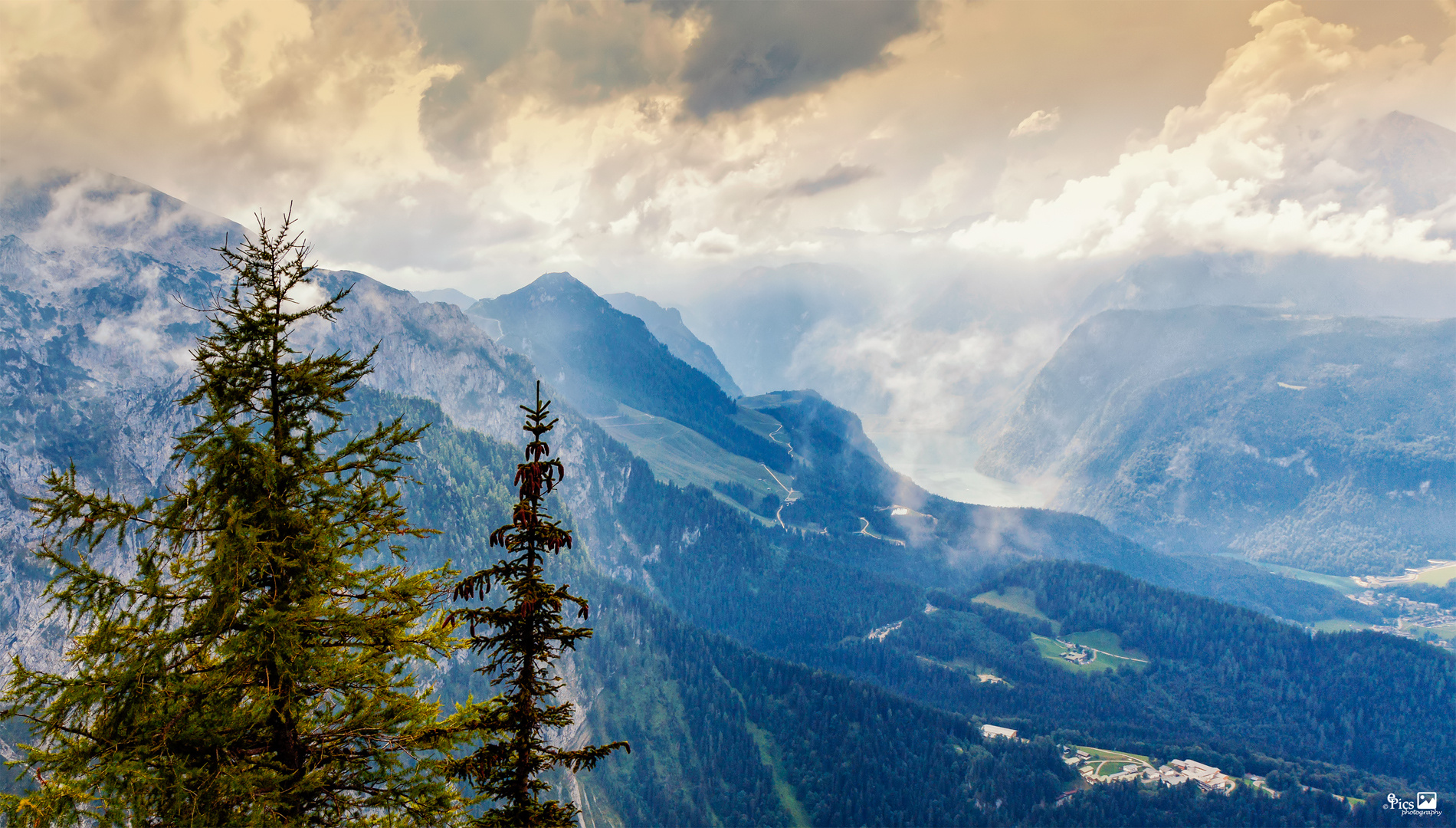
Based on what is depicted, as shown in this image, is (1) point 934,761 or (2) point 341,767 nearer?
(2) point 341,767

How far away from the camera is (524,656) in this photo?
16.6 meters

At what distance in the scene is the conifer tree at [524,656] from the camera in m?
16.0

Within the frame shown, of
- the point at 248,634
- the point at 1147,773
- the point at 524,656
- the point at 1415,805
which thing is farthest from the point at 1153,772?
the point at 248,634

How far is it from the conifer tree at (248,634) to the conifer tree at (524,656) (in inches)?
64.7

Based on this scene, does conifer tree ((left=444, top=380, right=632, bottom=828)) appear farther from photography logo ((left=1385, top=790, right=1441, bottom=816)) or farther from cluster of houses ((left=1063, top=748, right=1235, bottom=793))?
photography logo ((left=1385, top=790, right=1441, bottom=816))

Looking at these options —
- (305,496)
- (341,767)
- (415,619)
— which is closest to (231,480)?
(305,496)

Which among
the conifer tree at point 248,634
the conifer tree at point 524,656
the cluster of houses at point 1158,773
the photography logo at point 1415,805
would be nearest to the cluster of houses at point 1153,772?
the cluster of houses at point 1158,773

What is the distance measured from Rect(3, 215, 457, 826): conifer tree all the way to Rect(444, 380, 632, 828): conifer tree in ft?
5.39

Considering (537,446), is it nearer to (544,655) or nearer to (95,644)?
(544,655)

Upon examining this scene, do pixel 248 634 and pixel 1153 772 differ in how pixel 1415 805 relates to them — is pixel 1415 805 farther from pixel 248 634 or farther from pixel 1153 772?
pixel 248 634

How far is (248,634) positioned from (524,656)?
6.14 m

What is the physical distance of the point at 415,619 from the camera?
1761 centimetres

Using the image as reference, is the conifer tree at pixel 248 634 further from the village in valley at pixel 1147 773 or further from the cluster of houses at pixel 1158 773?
the cluster of houses at pixel 1158 773

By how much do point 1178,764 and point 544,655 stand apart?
23223cm
